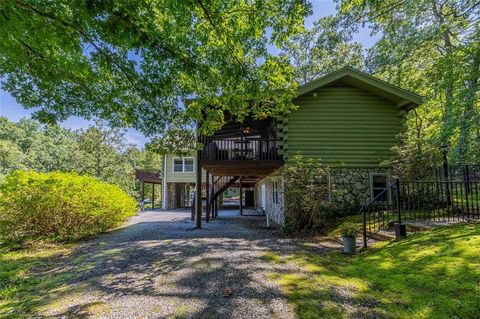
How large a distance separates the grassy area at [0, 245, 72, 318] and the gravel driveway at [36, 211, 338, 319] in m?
0.23

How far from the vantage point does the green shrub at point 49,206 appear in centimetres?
800

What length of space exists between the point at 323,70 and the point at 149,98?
20513mm

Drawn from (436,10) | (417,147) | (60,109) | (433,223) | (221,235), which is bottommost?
(221,235)

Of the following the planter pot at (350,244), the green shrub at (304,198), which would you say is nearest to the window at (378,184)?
the green shrub at (304,198)

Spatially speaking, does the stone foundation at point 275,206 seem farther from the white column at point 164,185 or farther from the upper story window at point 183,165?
the white column at point 164,185

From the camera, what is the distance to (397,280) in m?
4.43

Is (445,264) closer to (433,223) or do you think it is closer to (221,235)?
(433,223)

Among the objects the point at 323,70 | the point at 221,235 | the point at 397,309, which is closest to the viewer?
the point at 397,309

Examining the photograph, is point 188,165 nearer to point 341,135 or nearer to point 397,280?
point 341,135

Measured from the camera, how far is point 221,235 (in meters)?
9.78

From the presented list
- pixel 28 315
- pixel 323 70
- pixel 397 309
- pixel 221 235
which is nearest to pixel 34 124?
pixel 323 70

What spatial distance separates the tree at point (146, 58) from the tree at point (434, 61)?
460 centimetres

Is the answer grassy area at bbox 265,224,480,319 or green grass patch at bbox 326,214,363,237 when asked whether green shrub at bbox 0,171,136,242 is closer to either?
grassy area at bbox 265,224,480,319

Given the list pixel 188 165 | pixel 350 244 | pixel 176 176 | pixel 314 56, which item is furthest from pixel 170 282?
pixel 314 56
